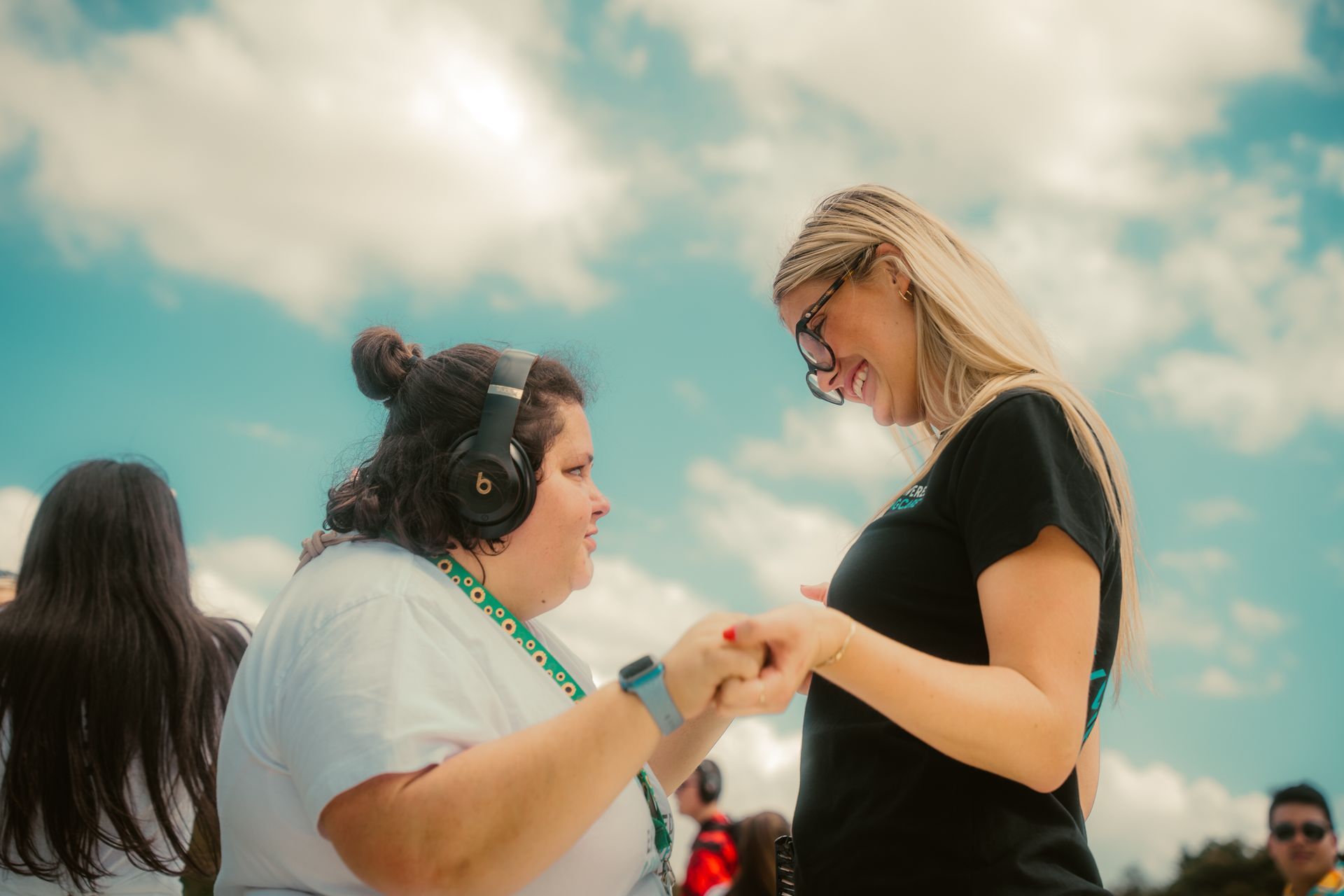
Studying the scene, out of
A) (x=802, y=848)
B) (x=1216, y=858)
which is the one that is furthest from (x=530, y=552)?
(x=1216, y=858)

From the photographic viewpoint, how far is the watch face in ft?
6.02

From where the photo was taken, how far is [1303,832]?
275 inches

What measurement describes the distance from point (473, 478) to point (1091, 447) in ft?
4.17

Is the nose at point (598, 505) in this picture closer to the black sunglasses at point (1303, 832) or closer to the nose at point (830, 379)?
the nose at point (830, 379)

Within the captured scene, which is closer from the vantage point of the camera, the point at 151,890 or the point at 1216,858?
the point at 151,890

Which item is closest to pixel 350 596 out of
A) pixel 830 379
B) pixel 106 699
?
pixel 830 379

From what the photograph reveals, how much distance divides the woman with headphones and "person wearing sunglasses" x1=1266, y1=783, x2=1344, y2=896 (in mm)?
5973

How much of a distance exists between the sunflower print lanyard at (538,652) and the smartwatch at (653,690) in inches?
21.4

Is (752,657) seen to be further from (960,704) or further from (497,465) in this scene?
(497,465)

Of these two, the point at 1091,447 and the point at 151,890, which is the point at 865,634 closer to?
the point at 1091,447

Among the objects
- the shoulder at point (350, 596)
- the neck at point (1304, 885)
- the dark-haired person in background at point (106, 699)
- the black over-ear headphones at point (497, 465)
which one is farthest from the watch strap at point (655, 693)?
the neck at point (1304, 885)

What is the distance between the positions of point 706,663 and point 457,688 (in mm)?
482

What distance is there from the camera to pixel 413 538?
7.65ft

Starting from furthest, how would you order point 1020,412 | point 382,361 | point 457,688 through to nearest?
point 382,361
point 1020,412
point 457,688
